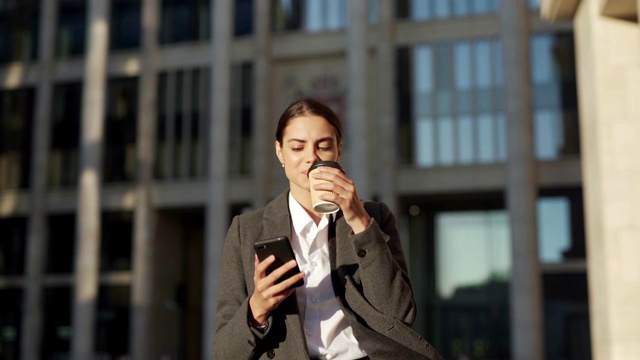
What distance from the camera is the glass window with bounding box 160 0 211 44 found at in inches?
1475

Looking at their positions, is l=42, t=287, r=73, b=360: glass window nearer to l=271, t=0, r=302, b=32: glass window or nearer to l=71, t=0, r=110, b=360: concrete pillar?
l=71, t=0, r=110, b=360: concrete pillar

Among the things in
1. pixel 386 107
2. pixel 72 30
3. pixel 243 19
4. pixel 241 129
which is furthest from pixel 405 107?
pixel 72 30

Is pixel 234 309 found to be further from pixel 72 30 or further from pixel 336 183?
pixel 72 30

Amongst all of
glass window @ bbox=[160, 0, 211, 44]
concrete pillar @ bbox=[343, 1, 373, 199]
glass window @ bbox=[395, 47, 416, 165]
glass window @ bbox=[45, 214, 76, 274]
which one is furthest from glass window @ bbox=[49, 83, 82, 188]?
glass window @ bbox=[395, 47, 416, 165]

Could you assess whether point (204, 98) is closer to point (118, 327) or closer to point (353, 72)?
point (353, 72)

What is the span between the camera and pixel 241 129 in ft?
118

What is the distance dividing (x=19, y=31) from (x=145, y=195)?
10548 mm

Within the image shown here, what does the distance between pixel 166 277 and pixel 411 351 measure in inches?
1413

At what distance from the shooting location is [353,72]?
112ft

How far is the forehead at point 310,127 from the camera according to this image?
259 cm

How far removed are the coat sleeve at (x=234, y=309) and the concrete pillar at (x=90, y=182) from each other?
1372 inches

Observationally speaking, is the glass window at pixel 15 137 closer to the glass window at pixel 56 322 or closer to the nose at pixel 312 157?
the glass window at pixel 56 322

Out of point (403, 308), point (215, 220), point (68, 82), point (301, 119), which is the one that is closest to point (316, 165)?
point (301, 119)

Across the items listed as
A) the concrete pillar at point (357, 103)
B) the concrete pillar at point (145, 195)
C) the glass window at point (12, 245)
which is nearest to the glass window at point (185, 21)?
the concrete pillar at point (145, 195)
